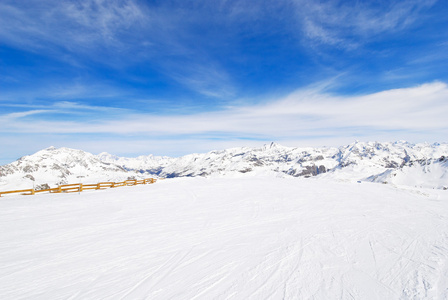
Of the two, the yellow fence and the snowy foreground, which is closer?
the snowy foreground

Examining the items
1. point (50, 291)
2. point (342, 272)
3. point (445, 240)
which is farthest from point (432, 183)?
point (50, 291)

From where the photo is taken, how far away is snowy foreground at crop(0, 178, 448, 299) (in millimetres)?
7320

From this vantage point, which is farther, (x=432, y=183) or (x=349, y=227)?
(x=432, y=183)

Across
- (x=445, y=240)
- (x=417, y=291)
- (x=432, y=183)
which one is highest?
(x=417, y=291)

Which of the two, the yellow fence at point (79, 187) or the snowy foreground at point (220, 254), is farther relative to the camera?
the yellow fence at point (79, 187)

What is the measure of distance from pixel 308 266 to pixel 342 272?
4.09ft

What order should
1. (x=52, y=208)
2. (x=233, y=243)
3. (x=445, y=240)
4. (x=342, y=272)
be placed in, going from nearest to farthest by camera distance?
(x=342, y=272)
(x=233, y=243)
(x=445, y=240)
(x=52, y=208)

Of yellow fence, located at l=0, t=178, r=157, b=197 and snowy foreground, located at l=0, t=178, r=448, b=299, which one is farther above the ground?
yellow fence, located at l=0, t=178, r=157, b=197

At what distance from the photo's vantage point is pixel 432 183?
5182 inches

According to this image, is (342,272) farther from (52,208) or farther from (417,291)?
(52,208)

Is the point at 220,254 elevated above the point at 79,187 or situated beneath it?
situated beneath

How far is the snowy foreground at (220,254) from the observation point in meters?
7.32

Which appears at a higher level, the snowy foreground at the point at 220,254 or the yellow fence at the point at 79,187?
the yellow fence at the point at 79,187

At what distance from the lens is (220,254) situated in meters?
9.84
